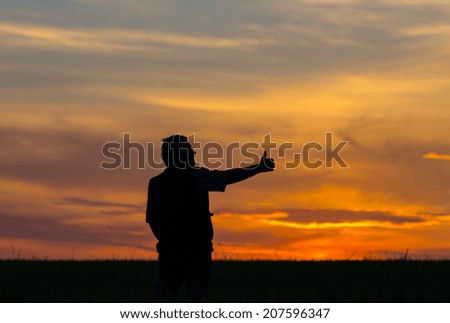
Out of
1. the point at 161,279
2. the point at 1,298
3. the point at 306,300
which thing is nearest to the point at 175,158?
the point at 161,279

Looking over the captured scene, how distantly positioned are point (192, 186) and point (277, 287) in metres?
4.18

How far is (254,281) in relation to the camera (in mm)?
A: 16250

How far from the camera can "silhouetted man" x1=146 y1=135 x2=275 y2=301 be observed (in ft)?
37.4

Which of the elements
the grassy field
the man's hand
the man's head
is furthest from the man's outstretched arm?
the grassy field

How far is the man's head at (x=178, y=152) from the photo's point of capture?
1130cm

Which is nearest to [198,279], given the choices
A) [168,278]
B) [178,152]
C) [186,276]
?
[186,276]

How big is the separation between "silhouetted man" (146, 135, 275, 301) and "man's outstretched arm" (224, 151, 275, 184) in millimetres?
346

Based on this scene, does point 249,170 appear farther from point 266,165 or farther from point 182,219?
point 182,219

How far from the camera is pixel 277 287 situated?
49.4 feet

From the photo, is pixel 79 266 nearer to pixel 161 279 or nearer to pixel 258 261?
pixel 258 261

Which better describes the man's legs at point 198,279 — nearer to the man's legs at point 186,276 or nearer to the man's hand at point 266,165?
the man's legs at point 186,276

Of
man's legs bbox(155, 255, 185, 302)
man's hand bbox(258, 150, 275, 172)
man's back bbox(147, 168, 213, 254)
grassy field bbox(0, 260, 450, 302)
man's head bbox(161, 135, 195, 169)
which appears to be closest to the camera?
man's hand bbox(258, 150, 275, 172)

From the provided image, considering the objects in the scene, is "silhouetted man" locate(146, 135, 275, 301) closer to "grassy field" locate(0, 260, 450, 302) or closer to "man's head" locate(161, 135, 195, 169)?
"man's head" locate(161, 135, 195, 169)

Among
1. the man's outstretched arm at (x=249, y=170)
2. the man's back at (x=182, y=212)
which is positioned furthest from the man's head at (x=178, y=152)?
the man's outstretched arm at (x=249, y=170)
